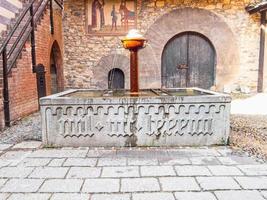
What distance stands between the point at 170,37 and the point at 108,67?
2074 mm

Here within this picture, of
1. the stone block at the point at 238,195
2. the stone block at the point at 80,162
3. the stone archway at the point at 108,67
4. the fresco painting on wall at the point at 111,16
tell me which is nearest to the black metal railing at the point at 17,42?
the fresco painting on wall at the point at 111,16

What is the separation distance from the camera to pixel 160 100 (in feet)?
11.5

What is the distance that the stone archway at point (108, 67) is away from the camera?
8.45m

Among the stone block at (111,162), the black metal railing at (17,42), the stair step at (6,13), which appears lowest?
the stone block at (111,162)

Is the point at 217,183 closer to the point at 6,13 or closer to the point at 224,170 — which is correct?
the point at 224,170

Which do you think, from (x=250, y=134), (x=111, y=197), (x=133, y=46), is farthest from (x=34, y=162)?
(x=250, y=134)

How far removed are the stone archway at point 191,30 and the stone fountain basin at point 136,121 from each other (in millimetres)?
4943

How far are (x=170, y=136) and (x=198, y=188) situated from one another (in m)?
1.24

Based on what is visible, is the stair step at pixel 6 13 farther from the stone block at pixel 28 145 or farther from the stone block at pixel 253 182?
the stone block at pixel 253 182

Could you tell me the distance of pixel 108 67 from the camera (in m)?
A: 8.47

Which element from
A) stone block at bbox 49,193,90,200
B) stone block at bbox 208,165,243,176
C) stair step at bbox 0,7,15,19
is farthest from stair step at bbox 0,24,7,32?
stone block at bbox 208,165,243,176

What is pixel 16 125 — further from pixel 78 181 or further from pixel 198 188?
pixel 198 188

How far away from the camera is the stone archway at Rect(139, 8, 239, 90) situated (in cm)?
831

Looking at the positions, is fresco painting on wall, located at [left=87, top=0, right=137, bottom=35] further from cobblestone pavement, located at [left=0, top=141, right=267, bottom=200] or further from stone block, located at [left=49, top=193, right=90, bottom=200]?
stone block, located at [left=49, top=193, right=90, bottom=200]
